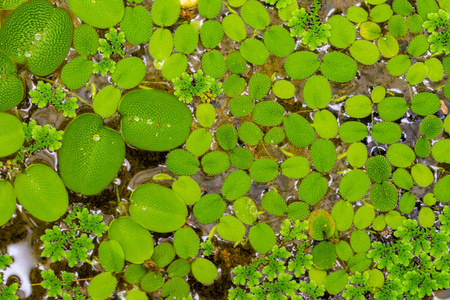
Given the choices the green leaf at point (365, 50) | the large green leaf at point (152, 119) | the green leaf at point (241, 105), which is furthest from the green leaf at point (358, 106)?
the large green leaf at point (152, 119)

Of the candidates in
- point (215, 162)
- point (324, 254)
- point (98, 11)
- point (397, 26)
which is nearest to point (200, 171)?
point (215, 162)

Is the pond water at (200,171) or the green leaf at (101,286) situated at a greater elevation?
the pond water at (200,171)

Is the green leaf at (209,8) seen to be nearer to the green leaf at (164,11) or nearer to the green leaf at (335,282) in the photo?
the green leaf at (164,11)

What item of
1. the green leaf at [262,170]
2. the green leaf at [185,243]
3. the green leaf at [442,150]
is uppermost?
the green leaf at [442,150]

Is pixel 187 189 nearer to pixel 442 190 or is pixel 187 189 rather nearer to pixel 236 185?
pixel 236 185

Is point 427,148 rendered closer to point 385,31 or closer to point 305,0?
point 385,31
